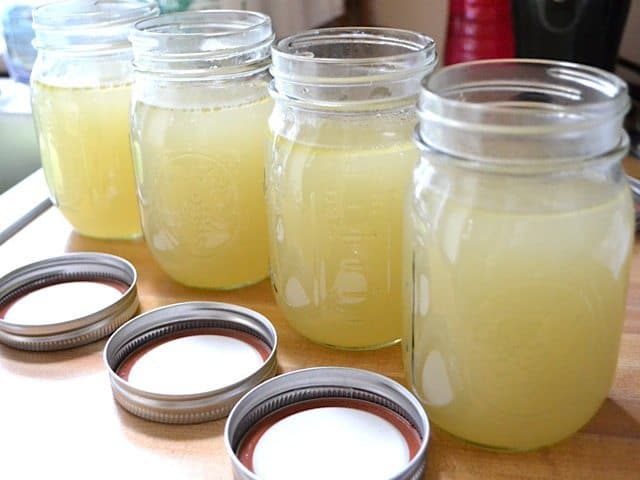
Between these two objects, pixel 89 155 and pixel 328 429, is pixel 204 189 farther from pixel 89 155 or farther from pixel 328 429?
pixel 328 429

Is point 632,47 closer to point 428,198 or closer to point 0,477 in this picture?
point 428,198

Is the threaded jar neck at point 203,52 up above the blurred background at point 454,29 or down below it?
above

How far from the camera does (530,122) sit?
0.51m

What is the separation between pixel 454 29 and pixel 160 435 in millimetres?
868

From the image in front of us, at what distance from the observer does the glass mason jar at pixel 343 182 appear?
641 mm

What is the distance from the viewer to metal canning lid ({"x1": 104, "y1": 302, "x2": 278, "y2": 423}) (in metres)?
0.62

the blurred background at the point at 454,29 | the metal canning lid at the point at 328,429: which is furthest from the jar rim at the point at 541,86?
the blurred background at the point at 454,29

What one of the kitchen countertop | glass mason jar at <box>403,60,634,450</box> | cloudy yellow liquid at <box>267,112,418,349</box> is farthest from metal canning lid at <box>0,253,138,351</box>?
glass mason jar at <box>403,60,634,450</box>

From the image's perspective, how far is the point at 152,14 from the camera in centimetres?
89

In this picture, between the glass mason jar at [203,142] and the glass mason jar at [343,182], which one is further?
the glass mason jar at [203,142]

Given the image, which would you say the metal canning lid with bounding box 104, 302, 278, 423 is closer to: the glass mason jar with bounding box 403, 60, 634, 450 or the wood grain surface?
the wood grain surface

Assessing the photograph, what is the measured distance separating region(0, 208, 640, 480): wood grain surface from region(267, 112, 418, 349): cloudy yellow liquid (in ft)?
0.12

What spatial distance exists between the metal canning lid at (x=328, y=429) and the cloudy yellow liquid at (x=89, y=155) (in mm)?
384

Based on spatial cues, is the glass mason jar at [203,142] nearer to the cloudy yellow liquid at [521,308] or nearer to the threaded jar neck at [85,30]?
the threaded jar neck at [85,30]
